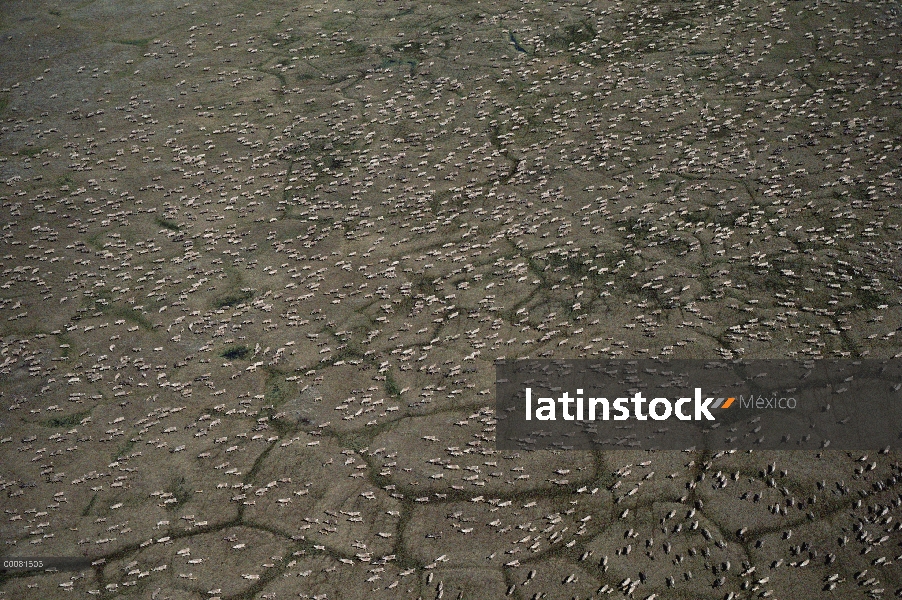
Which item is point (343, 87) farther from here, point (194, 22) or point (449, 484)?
point (449, 484)

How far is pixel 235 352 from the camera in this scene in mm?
2611

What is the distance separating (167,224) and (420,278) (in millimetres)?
1050

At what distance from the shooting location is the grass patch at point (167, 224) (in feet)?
10.2

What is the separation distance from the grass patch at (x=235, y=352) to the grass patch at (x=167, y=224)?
2.36ft

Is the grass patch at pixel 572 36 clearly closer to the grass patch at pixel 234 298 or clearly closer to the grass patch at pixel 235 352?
the grass patch at pixel 234 298

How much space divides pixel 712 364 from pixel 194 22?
334cm

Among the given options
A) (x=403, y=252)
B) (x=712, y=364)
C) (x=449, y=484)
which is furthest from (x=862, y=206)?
(x=449, y=484)

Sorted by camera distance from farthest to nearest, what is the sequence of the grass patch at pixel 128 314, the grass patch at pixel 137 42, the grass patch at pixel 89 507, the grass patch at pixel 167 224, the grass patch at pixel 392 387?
the grass patch at pixel 137 42 → the grass patch at pixel 167 224 → the grass patch at pixel 128 314 → the grass patch at pixel 392 387 → the grass patch at pixel 89 507

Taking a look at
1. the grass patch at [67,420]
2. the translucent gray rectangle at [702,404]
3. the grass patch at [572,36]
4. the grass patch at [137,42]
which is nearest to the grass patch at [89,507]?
the grass patch at [67,420]

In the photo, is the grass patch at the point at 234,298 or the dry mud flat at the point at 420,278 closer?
the dry mud flat at the point at 420,278

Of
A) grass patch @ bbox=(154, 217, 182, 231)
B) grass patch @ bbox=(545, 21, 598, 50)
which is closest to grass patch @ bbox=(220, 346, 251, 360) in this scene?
grass patch @ bbox=(154, 217, 182, 231)

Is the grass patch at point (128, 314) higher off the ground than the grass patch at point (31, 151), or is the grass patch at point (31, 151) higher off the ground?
the grass patch at point (31, 151)

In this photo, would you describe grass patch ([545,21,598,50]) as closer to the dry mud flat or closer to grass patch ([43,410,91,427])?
the dry mud flat

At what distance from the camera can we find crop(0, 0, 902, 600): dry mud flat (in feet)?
6.70
